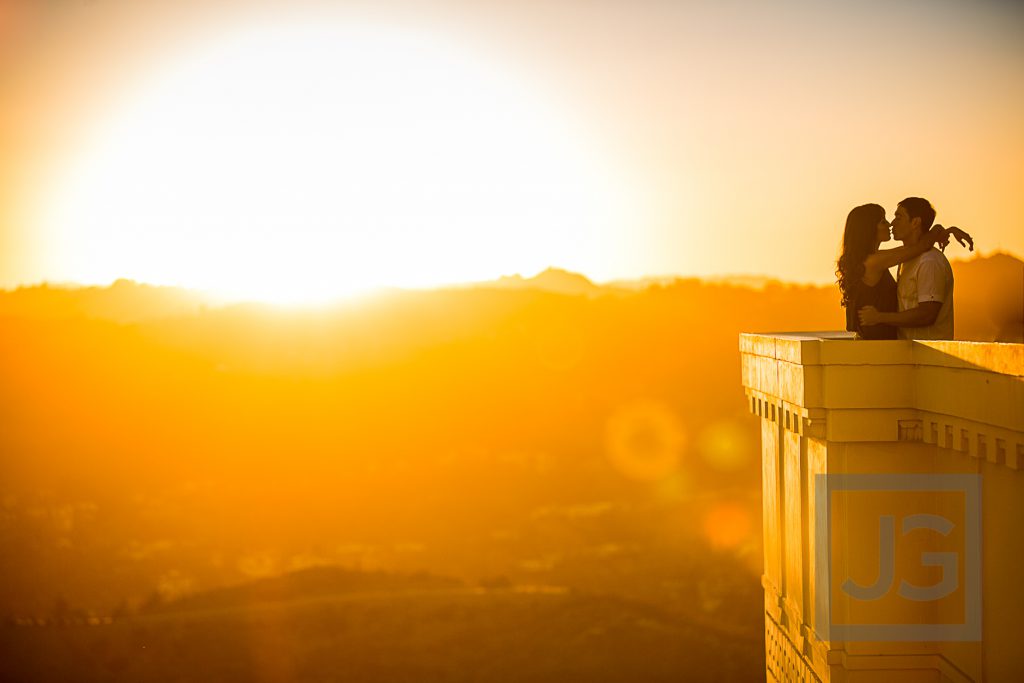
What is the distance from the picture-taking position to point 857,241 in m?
10.4

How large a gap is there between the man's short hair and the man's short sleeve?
43cm

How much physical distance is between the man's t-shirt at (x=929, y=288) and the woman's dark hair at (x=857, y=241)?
0.46 meters

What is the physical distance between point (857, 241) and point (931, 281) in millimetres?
924

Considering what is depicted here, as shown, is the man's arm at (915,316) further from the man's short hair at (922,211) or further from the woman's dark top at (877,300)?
the man's short hair at (922,211)

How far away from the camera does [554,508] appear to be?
244 feet

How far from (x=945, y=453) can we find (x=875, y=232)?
2.61 metres

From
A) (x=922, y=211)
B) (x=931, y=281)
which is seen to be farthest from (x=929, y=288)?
(x=922, y=211)

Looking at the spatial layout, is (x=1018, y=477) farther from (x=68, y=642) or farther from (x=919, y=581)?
(x=68, y=642)

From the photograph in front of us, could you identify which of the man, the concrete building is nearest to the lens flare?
the concrete building

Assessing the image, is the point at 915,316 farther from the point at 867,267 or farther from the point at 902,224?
the point at 902,224

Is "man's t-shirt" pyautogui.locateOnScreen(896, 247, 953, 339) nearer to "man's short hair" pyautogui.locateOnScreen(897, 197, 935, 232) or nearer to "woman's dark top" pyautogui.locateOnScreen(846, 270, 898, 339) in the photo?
"woman's dark top" pyautogui.locateOnScreen(846, 270, 898, 339)

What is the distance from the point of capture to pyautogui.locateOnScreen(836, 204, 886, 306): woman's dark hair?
10320 millimetres

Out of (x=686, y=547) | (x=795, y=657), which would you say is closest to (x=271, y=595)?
(x=686, y=547)

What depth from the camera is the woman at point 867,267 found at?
10.3m
